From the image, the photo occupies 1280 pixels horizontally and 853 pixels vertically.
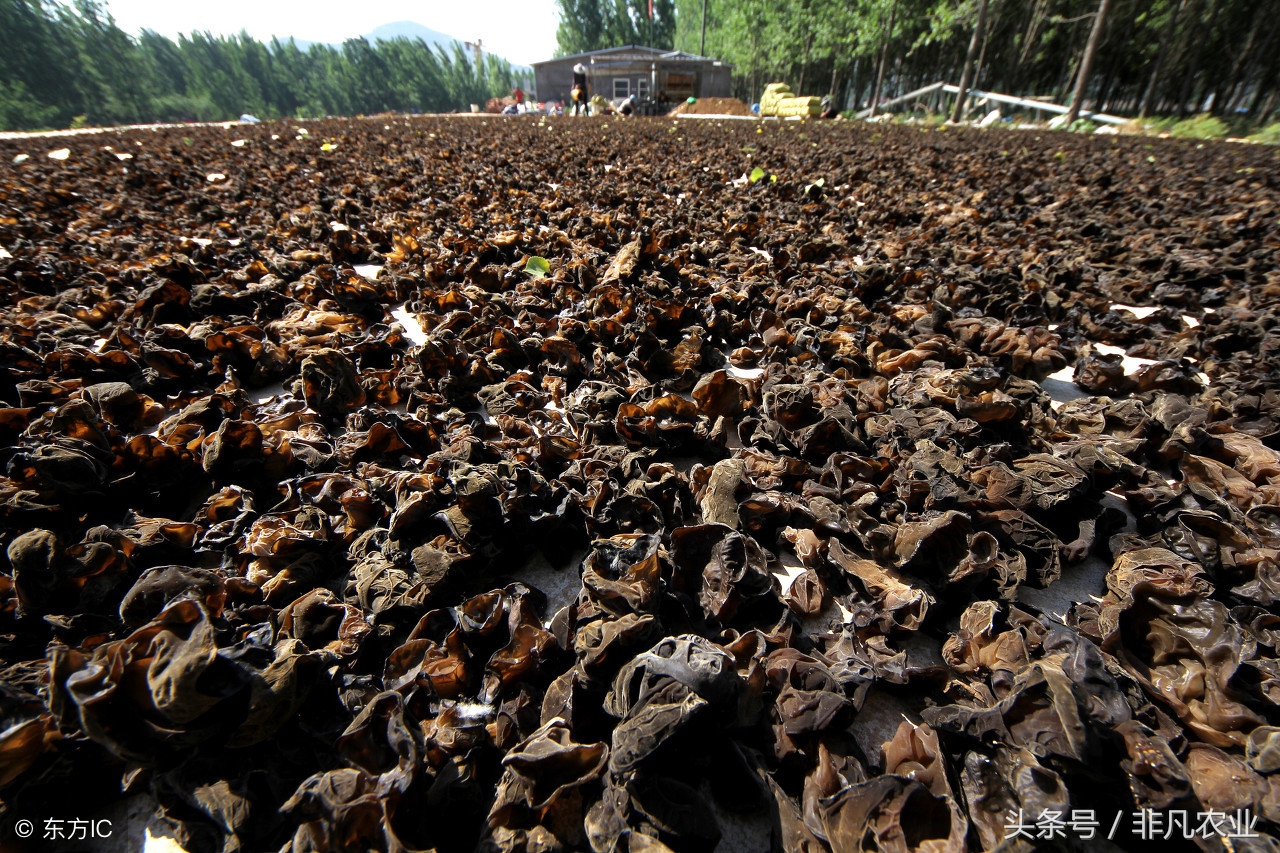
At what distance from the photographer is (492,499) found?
2600mm

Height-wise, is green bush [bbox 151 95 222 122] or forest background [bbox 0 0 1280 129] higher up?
forest background [bbox 0 0 1280 129]

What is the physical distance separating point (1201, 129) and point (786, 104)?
73.6 ft

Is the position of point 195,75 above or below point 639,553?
above

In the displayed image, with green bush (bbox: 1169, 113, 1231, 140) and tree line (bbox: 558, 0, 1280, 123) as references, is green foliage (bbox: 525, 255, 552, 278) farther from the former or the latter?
tree line (bbox: 558, 0, 1280, 123)

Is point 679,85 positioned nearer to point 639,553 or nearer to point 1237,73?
point 1237,73

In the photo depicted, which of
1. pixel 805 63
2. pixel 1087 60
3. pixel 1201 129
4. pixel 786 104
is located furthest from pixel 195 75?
pixel 1201 129

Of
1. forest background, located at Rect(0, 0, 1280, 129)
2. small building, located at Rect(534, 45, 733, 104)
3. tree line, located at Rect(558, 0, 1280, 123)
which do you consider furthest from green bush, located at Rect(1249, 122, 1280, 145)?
small building, located at Rect(534, 45, 733, 104)

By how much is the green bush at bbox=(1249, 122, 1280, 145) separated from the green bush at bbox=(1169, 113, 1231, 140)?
0.92m

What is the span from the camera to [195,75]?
268 ft

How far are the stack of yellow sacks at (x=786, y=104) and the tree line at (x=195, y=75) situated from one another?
6282cm

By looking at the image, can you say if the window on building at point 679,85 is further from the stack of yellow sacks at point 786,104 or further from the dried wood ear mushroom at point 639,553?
the dried wood ear mushroom at point 639,553

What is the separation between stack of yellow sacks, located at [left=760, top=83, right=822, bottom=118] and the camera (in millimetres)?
34062

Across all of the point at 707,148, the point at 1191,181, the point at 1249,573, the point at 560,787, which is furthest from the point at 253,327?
the point at 707,148

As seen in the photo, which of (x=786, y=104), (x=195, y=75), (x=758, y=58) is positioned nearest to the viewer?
(x=786, y=104)
